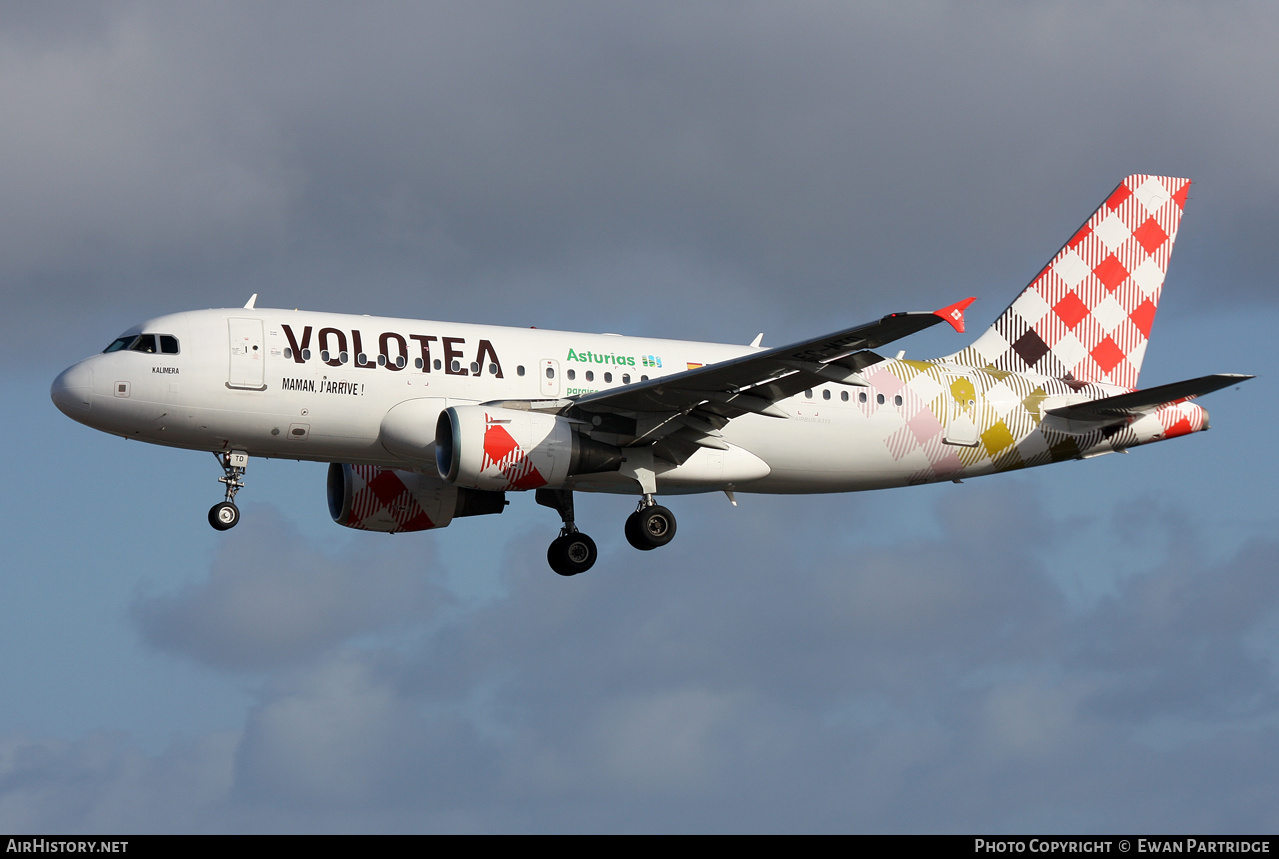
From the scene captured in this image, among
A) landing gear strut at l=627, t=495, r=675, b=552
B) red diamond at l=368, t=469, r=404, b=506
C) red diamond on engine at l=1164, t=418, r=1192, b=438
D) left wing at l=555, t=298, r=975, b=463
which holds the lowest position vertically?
landing gear strut at l=627, t=495, r=675, b=552

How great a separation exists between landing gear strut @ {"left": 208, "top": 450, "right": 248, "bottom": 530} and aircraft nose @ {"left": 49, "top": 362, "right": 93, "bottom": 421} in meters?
2.90

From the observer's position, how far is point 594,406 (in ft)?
113

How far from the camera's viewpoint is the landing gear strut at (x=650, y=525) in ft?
117

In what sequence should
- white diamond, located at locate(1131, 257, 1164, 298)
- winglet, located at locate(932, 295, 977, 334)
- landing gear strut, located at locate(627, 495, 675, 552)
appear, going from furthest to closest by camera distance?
white diamond, located at locate(1131, 257, 1164, 298) → landing gear strut, located at locate(627, 495, 675, 552) → winglet, located at locate(932, 295, 977, 334)

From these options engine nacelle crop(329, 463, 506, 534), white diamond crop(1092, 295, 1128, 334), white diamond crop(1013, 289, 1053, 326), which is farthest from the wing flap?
white diamond crop(1092, 295, 1128, 334)

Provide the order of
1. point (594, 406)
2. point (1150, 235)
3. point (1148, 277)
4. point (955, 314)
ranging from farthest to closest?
point (1150, 235), point (1148, 277), point (594, 406), point (955, 314)

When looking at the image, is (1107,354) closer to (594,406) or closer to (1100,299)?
(1100,299)

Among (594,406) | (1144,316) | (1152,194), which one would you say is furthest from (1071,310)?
(594,406)

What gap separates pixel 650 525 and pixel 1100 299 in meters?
14.3

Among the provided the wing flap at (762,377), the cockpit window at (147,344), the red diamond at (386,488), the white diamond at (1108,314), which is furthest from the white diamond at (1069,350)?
the cockpit window at (147,344)

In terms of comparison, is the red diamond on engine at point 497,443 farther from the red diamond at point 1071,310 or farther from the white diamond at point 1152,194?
the white diamond at point 1152,194

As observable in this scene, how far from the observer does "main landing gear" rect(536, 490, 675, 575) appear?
117ft

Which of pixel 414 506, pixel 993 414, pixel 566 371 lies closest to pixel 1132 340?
pixel 993 414

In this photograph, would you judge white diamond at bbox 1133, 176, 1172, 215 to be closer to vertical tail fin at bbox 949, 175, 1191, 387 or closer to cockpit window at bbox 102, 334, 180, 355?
vertical tail fin at bbox 949, 175, 1191, 387
